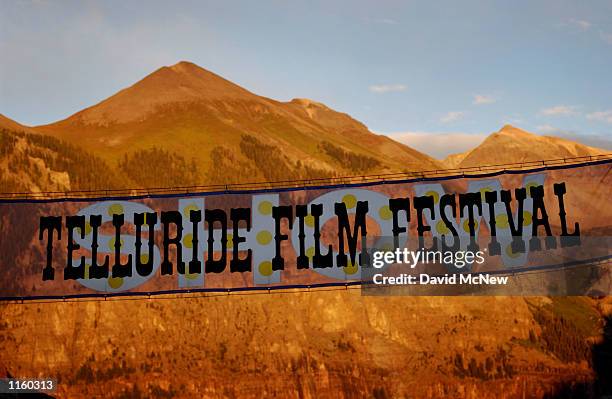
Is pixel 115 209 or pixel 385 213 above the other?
pixel 115 209

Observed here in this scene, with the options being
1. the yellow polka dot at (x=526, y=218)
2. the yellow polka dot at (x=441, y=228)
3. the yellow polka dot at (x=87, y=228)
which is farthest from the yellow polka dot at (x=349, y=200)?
the yellow polka dot at (x=87, y=228)

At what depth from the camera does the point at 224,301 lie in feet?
249

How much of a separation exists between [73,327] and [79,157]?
84.0ft

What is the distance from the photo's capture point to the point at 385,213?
32.9m

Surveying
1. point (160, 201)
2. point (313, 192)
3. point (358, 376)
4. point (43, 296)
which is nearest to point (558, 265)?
point (313, 192)

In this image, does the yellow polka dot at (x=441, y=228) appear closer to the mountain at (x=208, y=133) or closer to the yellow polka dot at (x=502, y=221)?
the yellow polka dot at (x=502, y=221)

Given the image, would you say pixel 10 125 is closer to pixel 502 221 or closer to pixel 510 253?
pixel 502 221

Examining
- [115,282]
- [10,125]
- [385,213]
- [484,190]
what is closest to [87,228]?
[115,282]

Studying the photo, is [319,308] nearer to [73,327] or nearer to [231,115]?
[73,327]

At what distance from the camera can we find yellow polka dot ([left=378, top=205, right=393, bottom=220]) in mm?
32812

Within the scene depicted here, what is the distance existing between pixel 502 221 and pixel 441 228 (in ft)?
9.55

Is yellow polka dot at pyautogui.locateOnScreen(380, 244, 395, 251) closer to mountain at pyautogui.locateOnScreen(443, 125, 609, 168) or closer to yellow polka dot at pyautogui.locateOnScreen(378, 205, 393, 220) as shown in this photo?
yellow polka dot at pyautogui.locateOnScreen(378, 205, 393, 220)

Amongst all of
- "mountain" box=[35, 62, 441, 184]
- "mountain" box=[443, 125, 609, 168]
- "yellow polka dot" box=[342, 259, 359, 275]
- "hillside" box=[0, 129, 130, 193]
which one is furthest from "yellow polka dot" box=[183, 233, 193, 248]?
"mountain" box=[443, 125, 609, 168]

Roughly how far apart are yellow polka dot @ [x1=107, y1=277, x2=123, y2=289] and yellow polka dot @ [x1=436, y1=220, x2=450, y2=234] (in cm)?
1570
